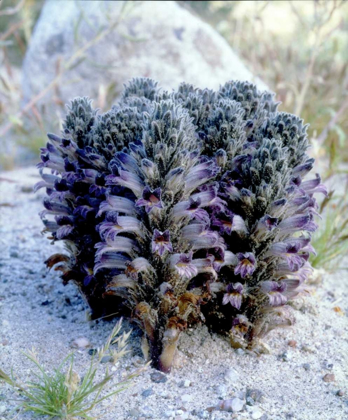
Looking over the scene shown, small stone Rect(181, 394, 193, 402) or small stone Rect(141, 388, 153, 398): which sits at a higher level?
small stone Rect(181, 394, 193, 402)

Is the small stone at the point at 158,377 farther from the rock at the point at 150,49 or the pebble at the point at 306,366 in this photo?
the rock at the point at 150,49

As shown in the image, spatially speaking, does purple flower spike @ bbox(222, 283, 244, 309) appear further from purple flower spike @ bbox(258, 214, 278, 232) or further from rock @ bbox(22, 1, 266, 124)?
rock @ bbox(22, 1, 266, 124)

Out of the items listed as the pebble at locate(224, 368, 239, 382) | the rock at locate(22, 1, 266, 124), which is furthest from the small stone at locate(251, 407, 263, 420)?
the rock at locate(22, 1, 266, 124)

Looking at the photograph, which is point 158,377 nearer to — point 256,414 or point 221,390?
point 221,390

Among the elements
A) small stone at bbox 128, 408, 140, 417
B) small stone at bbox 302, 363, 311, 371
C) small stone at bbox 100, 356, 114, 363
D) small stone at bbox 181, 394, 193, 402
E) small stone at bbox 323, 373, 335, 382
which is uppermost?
small stone at bbox 323, 373, 335, 382

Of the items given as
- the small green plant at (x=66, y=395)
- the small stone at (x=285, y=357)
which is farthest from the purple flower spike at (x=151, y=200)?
the small stone at (x=285, y=357)

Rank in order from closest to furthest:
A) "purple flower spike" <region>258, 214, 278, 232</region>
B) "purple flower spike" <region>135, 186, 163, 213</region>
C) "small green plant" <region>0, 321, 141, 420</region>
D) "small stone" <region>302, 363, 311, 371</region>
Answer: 1. "small green plant" <region>0, 321, 141, 420</region>
2. "purple flower spike" <region>135, 186, 163, 213</region>
3. "purple flower spike" <region>258, 214, 278, 232</region>
4. "small stone" <region>302, 363, 311, 371</region>
